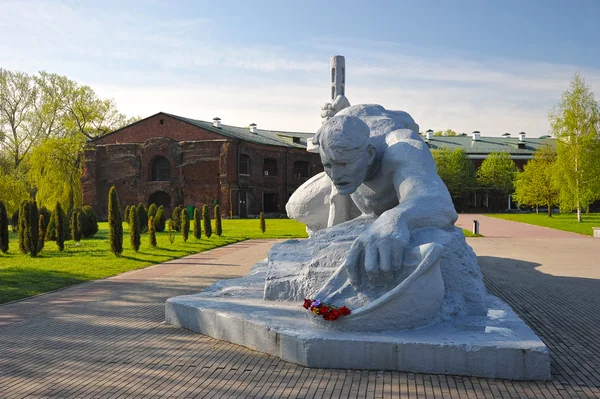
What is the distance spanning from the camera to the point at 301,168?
45.5 m

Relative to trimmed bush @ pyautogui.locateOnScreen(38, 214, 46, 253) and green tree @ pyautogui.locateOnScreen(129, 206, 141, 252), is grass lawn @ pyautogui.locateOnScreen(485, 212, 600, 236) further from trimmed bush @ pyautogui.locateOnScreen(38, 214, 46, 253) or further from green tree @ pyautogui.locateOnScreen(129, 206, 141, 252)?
trimmed bush @ pyautogui.locateOnScreen(38, 214, 46, 253)

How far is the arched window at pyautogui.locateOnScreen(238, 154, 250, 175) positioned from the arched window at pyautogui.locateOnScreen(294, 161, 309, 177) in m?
5.77

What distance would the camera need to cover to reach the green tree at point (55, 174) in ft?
90.4

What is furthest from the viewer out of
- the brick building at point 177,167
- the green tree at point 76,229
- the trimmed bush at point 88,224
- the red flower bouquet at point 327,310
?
the brick building at point 177,167

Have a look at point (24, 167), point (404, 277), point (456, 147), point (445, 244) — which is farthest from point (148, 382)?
point (456, 147)

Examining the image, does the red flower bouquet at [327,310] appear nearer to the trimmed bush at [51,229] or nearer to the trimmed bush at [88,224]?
the trimmed bush at [51,229]

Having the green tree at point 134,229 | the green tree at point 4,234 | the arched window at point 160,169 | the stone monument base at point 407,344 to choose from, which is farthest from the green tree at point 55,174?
the stone monument base at point 407,344

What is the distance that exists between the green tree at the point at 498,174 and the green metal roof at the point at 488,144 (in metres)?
3.12

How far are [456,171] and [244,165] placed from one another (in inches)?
803

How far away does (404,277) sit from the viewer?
161 inches

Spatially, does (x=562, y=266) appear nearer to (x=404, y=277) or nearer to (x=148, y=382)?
(x=404, y=277)

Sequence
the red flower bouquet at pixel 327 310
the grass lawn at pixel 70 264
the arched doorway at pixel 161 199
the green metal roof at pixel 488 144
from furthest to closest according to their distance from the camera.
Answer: the green metal roof at pixel 488 144
the arched doorway at pixel 161 199
the grass lawn at pixel 70 264
the red flower bouquet at pixel 327 310

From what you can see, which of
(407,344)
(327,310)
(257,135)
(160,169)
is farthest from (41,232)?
(257,135)

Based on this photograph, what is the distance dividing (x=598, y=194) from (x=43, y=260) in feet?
103
